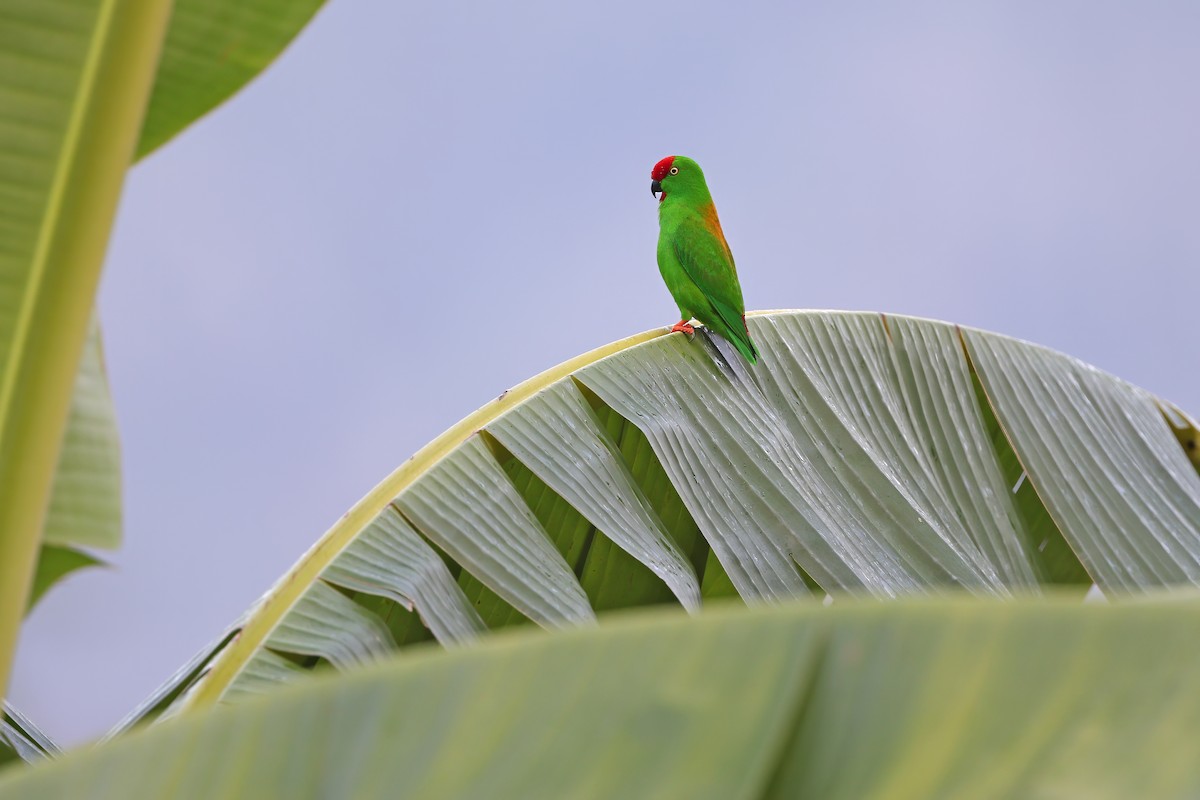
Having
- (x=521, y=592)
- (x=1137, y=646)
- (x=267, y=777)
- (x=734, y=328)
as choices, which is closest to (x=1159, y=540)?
(x=734, y=328)

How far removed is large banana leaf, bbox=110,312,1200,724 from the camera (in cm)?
116

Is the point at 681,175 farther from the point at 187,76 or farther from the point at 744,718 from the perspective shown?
the point at 744,718

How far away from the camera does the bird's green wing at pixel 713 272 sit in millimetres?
1945

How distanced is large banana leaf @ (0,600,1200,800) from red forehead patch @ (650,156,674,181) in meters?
2.22

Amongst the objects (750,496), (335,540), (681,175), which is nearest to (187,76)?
(335,540)

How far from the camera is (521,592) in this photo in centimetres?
115

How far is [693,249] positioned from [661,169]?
0.90 feet

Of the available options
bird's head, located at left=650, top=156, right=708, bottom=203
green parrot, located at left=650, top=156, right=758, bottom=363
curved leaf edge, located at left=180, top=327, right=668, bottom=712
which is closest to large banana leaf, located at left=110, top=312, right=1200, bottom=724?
curved leaf edge, located at left=180, top=327, right=668, bottom=712

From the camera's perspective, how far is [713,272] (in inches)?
87.1

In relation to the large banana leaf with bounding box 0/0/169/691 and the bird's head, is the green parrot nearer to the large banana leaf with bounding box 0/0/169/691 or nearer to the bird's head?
the bird's head

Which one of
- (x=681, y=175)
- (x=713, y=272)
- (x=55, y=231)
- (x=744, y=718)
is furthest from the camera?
(x=681, y=175)

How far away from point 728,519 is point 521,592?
32 cm

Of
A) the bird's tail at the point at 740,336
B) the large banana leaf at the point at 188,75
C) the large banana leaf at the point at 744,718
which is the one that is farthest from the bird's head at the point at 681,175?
the large banana leaf at the point at 744,718

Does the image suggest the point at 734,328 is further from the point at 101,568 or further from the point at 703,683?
the point at 703,683
